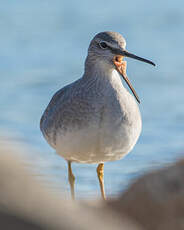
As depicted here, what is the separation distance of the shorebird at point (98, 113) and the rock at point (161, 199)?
3.10 metres

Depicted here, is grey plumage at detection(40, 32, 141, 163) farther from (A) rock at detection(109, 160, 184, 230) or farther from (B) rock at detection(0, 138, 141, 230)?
(B) rock at detection(0, 138, 141, 230)

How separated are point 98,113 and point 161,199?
346 centimetres

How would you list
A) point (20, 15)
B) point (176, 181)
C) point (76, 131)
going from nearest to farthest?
point (176, 181), point (76, 131), point (20, 15)

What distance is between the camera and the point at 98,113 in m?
8.95

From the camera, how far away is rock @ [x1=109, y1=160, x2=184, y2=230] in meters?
5.55

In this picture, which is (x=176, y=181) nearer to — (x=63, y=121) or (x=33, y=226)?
(x=33, y=226)

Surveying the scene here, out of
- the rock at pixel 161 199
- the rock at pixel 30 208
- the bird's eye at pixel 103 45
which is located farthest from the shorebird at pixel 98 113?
the rock at pixel 30 208

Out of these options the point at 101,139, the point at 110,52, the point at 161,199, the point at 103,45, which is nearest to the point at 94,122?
the point at 101,139

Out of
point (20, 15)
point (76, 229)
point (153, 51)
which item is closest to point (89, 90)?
point (76, 229)

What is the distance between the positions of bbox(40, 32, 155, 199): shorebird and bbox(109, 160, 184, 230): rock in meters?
3.10

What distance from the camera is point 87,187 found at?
12.8m

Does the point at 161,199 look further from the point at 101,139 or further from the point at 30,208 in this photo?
the point at 101,139

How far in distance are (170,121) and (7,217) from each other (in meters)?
12.4

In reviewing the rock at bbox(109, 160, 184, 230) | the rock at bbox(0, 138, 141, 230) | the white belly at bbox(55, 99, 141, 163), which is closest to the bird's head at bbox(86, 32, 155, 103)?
the white belly at bbox(55, 99, 141, 163)
